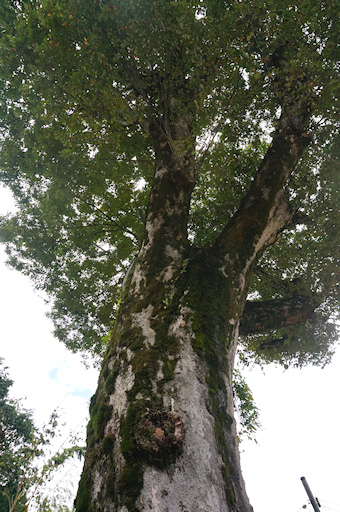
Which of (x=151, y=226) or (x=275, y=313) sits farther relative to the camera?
(x=275, y=313)

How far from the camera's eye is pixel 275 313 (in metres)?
5.31

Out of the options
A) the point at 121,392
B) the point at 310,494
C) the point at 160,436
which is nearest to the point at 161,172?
the point at 121,392

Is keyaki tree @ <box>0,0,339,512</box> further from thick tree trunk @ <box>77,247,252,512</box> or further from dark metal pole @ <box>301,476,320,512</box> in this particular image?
dark metal pole @ <box>301,476,320,512</box>

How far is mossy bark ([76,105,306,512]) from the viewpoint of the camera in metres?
1.92

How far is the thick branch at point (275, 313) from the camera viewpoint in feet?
16.4

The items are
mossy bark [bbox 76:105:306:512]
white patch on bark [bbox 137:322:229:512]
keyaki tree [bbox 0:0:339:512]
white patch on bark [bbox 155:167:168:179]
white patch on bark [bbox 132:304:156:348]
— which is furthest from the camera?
white patch on bark [bbox 155:167:168:179]

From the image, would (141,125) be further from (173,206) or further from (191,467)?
(191,467)

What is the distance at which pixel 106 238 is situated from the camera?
873cm

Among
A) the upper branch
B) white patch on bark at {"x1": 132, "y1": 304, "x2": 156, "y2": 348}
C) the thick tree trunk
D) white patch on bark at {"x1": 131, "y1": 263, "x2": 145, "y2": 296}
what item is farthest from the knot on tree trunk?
the upper branch

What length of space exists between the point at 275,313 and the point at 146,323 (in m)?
3.17

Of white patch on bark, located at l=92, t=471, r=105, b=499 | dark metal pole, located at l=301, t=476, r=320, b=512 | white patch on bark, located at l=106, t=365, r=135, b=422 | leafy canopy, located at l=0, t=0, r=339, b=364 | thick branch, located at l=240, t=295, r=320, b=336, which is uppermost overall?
leafy canopy, located at l=0, t=0, r=339, b=364

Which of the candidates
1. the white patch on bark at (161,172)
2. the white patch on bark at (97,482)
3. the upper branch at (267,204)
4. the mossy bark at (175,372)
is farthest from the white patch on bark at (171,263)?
the white patch on bark at (97,482)

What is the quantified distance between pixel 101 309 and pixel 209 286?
601 cm

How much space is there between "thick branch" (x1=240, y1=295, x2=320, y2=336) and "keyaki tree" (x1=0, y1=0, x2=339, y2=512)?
0.04 m
